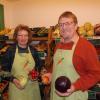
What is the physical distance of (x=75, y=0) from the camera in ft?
13.0

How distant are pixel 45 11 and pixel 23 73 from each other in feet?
5.70

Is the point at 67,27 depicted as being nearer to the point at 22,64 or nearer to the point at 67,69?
the point at 67,69

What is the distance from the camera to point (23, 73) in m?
2.67

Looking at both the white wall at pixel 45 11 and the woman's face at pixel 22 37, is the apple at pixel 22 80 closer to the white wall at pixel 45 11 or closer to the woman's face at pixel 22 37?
the woman's face at pixel 22 37

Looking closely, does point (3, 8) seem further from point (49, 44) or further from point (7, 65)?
point (7, 65)

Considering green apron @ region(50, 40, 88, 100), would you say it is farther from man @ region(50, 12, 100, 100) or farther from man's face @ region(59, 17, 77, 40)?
man's face @ region(59, 17, 77, 40)

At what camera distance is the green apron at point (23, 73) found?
8.81 feet

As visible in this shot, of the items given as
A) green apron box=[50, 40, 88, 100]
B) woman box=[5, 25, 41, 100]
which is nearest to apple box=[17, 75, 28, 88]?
woman box=[5, 25, 41, 100]

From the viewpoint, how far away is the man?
5.86ft

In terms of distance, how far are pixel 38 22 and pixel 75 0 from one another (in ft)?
2.49

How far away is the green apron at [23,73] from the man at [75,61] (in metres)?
0.74

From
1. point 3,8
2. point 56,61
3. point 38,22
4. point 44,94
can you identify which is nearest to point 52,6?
point 38,22

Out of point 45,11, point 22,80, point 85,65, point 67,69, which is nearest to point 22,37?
point 22,80

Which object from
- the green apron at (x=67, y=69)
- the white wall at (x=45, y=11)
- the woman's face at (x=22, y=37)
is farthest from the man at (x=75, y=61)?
the white wall at (x=45, y=11)
